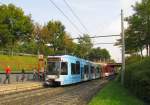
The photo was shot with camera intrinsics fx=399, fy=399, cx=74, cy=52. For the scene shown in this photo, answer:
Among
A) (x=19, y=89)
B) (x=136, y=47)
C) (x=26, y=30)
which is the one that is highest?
(x=26, y=30)

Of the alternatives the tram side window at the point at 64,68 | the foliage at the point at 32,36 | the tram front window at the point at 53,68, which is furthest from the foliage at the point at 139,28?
the foliage at the point at 32,36

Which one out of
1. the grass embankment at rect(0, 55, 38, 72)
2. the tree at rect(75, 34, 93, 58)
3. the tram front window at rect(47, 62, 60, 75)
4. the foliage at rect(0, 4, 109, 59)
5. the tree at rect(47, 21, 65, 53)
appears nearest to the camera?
the tram front window at rect(47, 62, 60, 75)

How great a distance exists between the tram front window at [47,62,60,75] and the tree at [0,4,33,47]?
34.4m

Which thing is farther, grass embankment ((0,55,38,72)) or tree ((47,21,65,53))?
tree ((47,21,65,53))

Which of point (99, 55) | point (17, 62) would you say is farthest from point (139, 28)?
point (99, 55)

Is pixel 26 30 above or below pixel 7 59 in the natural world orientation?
above

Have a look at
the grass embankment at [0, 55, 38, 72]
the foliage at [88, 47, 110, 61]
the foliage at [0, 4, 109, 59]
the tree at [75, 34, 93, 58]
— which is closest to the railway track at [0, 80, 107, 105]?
the grass embankment at [0, 55, 38, 72]

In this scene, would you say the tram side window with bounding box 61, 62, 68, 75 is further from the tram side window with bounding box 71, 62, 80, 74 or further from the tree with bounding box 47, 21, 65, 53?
the tree with bounding box 47, 21, 65, 53

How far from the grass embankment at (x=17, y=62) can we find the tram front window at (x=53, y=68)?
21.0 meters

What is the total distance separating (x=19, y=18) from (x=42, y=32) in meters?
12.6

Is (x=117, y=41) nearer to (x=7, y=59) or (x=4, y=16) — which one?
(x=7, y=59)

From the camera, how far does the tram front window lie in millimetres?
38969

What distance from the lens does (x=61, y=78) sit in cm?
3872

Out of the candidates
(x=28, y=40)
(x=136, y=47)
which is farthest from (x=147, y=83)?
(x=28, y=40)
